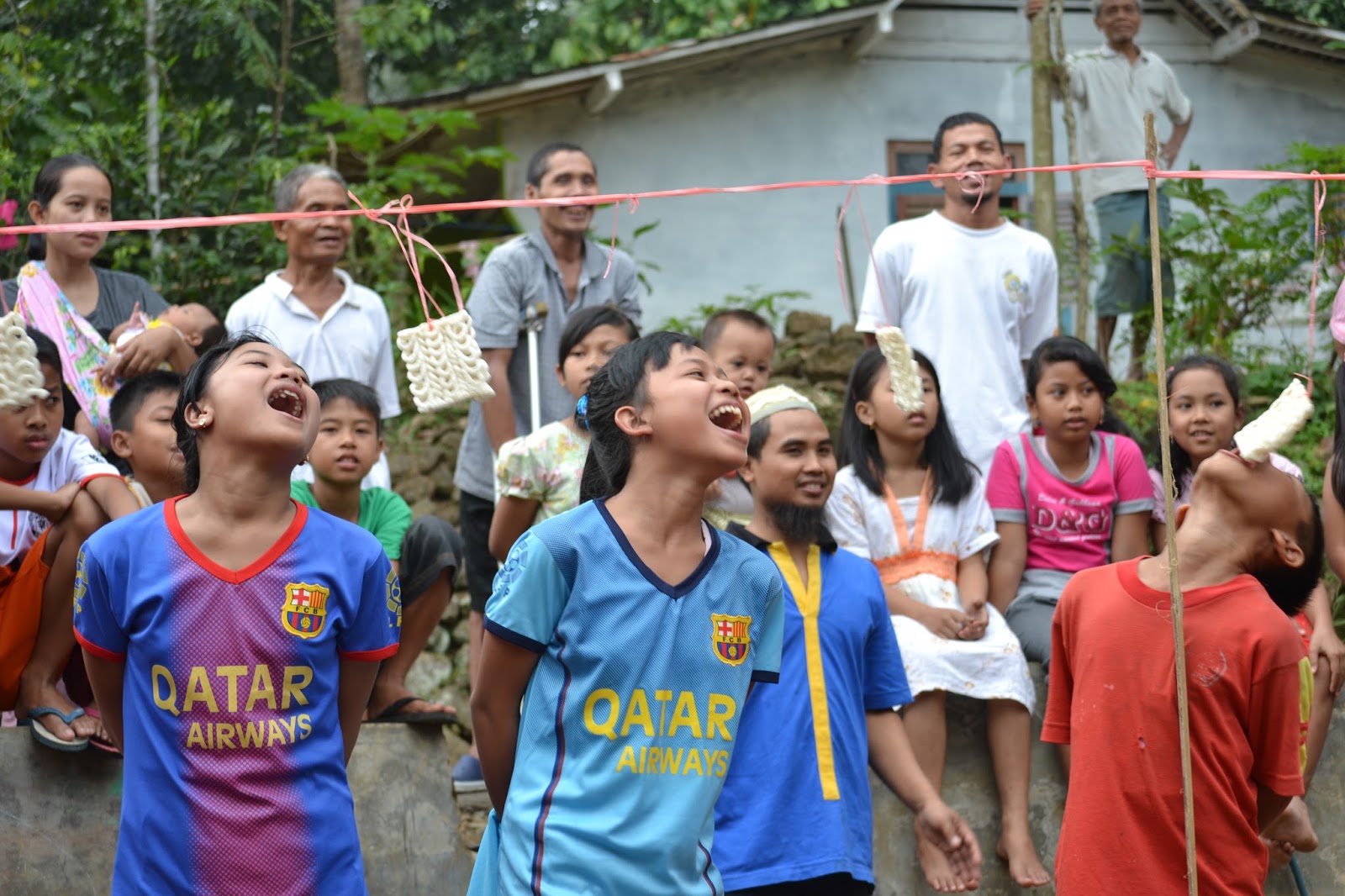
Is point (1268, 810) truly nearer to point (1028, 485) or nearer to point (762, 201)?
point (1028, 485)

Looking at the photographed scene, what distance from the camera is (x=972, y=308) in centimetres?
552

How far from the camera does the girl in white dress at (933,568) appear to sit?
4.38m

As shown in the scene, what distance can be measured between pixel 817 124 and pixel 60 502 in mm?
9091

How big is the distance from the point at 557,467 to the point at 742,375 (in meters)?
0.77

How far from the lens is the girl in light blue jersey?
256 centimetres

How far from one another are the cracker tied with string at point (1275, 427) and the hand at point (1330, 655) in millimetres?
1433

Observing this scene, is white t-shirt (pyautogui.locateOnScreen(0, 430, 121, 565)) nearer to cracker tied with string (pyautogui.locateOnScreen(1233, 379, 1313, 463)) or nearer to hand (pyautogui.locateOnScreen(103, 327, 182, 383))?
hand (pyautogui.locateOnScreen(103, 327, 182, 383))

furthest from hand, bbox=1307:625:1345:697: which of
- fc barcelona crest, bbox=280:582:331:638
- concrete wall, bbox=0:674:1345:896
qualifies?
fc barcelona crest, bbox=280:582:331:638

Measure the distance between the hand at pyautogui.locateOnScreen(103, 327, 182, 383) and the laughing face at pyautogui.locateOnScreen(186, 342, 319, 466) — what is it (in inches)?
62.2

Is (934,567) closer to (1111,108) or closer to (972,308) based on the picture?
(972,308)

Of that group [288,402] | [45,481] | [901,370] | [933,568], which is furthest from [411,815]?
[901,370]

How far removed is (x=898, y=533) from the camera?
464cm

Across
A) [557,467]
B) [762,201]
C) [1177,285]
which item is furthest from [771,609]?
[762,201]

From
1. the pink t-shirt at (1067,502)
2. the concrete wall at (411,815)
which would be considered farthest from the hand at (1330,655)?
the pink t-shirt at (1067,502)
